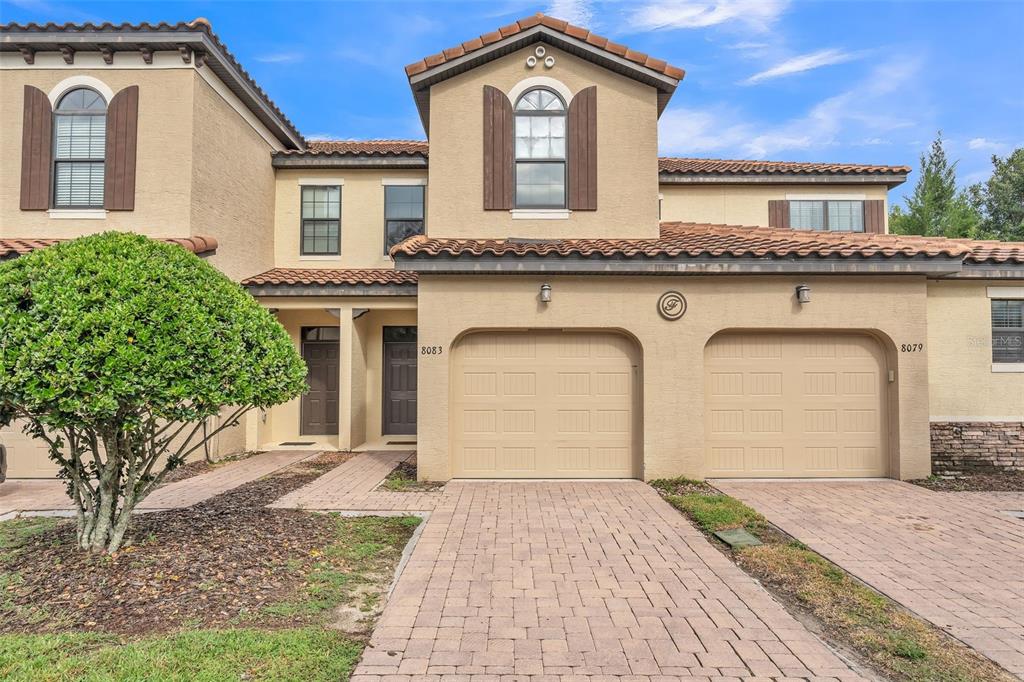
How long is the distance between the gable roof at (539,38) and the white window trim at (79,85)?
6.04m

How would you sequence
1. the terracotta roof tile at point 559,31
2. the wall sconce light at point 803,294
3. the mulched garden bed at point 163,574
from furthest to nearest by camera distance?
the terracotta roof tile at point 559,31
the wall sconce light at point 803,294
the mulched garden bed at point 163,574

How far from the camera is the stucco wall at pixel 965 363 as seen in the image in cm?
903

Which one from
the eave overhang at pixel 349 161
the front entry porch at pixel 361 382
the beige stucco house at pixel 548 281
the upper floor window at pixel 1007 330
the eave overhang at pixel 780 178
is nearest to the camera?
the beige stucco house at pixel 548 281

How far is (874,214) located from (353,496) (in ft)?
47.2

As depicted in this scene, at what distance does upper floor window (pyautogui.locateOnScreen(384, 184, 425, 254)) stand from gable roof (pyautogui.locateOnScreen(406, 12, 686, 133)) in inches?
146

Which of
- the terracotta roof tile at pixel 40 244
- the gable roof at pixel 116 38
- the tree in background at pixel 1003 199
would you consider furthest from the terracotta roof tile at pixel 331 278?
the tree in background at pixel 1003 199

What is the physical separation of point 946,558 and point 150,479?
8114 mm

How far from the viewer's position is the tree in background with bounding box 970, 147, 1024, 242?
30703 millimetres

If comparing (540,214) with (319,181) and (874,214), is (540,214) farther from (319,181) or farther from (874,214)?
(874,214)

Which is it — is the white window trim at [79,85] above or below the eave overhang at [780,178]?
above

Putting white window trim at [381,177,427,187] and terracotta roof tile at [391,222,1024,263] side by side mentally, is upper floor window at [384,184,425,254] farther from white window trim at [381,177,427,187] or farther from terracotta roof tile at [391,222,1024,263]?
terracotta roof tile at [391,222,1024,263]

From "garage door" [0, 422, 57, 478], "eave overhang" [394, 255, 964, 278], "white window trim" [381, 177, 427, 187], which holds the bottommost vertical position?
"garage door" [0, 422, 57, 478]

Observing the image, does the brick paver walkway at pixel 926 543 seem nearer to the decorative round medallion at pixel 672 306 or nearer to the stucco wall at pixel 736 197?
the decorative round medallion at pixel 672 306

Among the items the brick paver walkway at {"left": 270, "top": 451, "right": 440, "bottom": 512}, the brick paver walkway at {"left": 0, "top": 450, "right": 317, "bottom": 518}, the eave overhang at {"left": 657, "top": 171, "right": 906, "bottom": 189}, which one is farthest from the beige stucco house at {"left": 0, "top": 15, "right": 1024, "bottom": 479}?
the eave overhang at {"left": 657, "top": 171, "right": 906, "bottom": 189}
